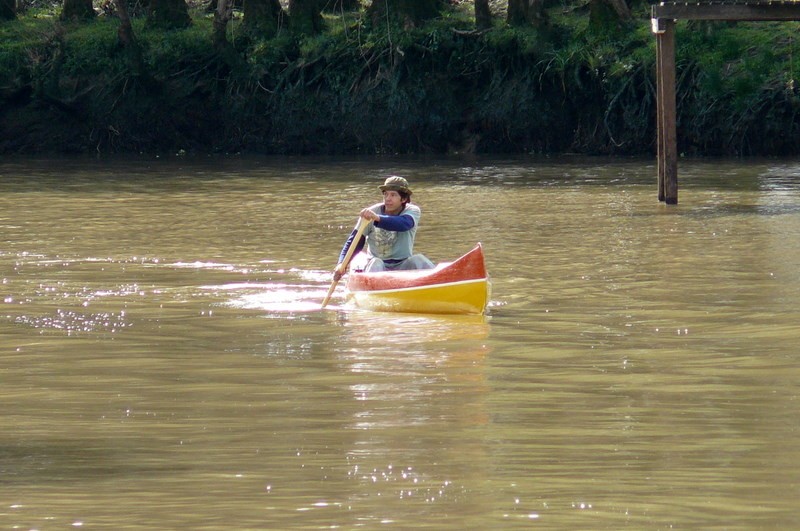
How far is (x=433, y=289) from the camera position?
11.5 m

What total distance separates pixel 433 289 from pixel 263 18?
2628 centimetres

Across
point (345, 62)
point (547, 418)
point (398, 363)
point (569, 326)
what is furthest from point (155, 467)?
point (345, 62)

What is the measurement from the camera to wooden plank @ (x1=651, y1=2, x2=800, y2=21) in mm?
19422

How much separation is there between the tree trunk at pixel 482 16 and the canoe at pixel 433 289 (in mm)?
23751

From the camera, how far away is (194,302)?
12398mm

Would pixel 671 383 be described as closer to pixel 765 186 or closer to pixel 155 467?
pixel 155 467

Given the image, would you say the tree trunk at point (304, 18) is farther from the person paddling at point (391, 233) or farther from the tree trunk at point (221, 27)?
the person paddling at point (391, 233)

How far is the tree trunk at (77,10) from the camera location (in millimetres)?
39531

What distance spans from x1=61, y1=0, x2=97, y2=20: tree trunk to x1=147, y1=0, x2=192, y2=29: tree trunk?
198 cm

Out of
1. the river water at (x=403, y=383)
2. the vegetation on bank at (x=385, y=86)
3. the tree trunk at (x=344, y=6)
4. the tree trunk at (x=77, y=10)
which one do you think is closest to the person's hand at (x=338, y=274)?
the river water at (x=403, y=383)

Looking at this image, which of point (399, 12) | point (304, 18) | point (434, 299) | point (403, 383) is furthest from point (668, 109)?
point (304, 18)

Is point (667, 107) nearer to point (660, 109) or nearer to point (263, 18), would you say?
Answer: point (660, 109)

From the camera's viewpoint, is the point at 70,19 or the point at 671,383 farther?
the point at 70,19

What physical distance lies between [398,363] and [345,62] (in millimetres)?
26934
